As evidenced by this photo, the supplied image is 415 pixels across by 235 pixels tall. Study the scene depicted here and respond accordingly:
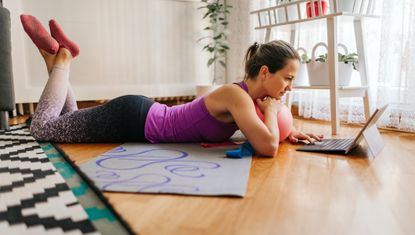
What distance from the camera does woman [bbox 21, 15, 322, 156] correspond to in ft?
3.79

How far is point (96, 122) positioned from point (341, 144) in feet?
2.92

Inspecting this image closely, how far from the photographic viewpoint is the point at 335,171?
96cm

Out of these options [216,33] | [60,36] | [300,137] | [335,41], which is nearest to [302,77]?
[335,41]

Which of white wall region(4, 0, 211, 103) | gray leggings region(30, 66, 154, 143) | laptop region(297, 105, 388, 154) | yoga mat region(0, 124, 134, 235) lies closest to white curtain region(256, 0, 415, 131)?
laptop region(297, 105, 388, 154)

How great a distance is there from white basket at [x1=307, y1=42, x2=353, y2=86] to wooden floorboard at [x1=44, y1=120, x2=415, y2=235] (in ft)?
2.24

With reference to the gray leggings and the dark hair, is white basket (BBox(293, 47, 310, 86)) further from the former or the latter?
the gray leggings

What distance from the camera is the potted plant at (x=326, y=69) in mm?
1655

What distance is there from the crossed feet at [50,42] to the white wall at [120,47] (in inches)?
33.9

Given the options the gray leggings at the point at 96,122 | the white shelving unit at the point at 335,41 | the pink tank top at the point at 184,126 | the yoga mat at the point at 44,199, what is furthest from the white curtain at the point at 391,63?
the yoga mat at the point at 44,199

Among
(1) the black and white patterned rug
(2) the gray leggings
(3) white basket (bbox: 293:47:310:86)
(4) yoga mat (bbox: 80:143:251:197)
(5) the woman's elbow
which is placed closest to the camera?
(1) the black and white patterned rug

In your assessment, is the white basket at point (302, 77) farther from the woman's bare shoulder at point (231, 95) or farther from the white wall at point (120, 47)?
the white wall at point (120, 47)

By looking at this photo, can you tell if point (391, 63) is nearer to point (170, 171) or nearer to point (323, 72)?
point (323, 72)

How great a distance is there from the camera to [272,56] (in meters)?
1.18

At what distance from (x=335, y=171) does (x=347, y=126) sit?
0.92 m
